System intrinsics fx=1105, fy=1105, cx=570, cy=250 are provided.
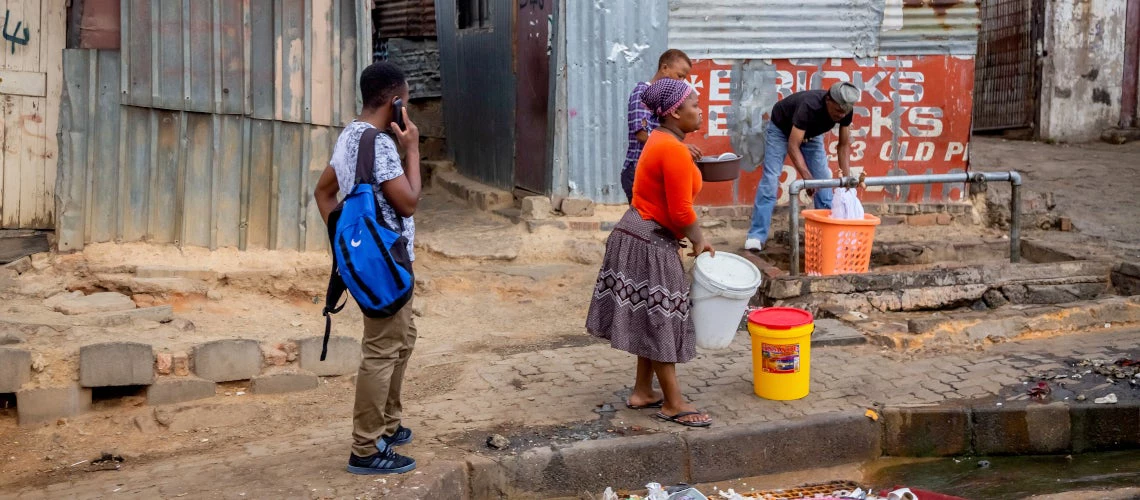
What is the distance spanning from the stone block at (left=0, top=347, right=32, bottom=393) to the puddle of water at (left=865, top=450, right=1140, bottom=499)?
425 centimetres

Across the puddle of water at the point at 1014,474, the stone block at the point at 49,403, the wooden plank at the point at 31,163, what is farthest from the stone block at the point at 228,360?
A: the puddle of water at the point at 1014,474

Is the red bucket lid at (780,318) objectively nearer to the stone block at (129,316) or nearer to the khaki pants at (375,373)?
the khaki pants at (375,373)

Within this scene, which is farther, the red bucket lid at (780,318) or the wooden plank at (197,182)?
the wooden plank at (197,182)

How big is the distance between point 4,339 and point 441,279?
3.25m

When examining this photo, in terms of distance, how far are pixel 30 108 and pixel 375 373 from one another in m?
4.19

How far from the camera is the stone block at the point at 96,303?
6680mm

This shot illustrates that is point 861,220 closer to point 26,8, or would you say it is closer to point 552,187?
point 552,187

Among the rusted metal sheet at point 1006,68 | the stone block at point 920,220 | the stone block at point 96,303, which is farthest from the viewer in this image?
the rusted metal sheet at point 1006,68

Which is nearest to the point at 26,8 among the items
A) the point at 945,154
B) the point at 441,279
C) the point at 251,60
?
the point at 251,60

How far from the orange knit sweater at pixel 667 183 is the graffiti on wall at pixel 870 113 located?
15.3ft

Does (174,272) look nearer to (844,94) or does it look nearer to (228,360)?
(228,360)

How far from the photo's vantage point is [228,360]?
6043mm

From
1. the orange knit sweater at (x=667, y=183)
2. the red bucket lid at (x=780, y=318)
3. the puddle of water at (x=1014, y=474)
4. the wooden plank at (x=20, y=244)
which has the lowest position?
the puddle of water at (x=1014, y=474)

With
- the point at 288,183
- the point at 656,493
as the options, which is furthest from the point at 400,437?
the point at 288,183
